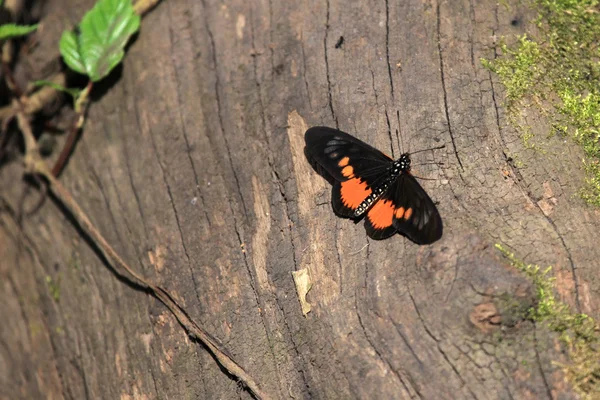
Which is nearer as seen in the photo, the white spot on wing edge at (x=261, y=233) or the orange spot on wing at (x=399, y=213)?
the orange spot on wing at (x=399, y=213)

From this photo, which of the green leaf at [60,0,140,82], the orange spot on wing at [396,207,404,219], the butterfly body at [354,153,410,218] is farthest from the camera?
the green leaf at [60,0,140,82]

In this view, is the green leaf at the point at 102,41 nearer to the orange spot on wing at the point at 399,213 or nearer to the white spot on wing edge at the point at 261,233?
the white spot on wing edge at the point at 261,233

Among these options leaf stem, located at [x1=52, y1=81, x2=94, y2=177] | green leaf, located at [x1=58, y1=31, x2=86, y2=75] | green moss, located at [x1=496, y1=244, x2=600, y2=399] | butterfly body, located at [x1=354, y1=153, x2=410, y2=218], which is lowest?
green moss, located at [x1=496, y1=244, x2=600, y2=399]

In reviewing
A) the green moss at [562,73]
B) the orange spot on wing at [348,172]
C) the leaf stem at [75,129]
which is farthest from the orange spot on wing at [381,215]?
the leaf stem at [75,129]

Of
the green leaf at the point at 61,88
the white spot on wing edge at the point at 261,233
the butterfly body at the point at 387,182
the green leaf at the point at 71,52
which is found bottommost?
the white spot on wing edge at the point at 261,233

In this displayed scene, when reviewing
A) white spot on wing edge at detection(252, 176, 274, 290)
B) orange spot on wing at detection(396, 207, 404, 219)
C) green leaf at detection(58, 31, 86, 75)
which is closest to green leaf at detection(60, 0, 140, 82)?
green leaf at detection(58, 31, 86, 75)

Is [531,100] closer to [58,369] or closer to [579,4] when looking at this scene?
[579,4]

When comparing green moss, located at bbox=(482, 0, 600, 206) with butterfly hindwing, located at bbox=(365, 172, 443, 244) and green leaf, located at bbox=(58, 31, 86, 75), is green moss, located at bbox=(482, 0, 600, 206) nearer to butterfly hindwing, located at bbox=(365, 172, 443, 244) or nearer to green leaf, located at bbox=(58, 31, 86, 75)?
butterfly hindwing, located at bbox=(365, 172, 443, 244)
